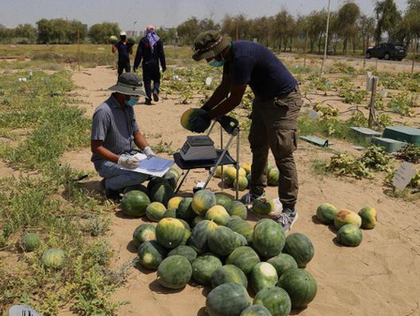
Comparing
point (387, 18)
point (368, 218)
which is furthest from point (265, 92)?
point (387, 18)

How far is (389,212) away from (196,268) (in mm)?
2733

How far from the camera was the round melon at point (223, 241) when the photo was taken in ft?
10.2

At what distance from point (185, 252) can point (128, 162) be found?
4.51 feet

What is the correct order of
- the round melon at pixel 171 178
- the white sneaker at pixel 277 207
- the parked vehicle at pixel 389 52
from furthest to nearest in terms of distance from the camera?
the parked vehicle at pixel 389 52 → the round melon at pixel 171 178 → the white sneaker at pixel 277 207

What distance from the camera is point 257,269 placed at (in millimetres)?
3008

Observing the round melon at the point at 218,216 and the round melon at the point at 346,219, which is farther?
the round melon at the point at 346,219

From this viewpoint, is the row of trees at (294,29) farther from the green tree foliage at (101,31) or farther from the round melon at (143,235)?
the round melon at (143,235)

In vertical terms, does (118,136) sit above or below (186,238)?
above

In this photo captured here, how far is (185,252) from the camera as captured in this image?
3207 mm

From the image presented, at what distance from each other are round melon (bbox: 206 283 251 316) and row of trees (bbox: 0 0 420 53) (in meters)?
29.9

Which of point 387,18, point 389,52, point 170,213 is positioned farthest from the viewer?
point 387,18

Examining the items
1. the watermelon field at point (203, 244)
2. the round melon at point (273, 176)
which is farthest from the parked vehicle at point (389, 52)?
the round melon at point (273, 176)

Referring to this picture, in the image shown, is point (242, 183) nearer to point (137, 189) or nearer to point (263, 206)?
point (263, 206)

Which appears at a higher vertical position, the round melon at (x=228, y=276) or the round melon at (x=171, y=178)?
the round melon at (x=171, y=178)
